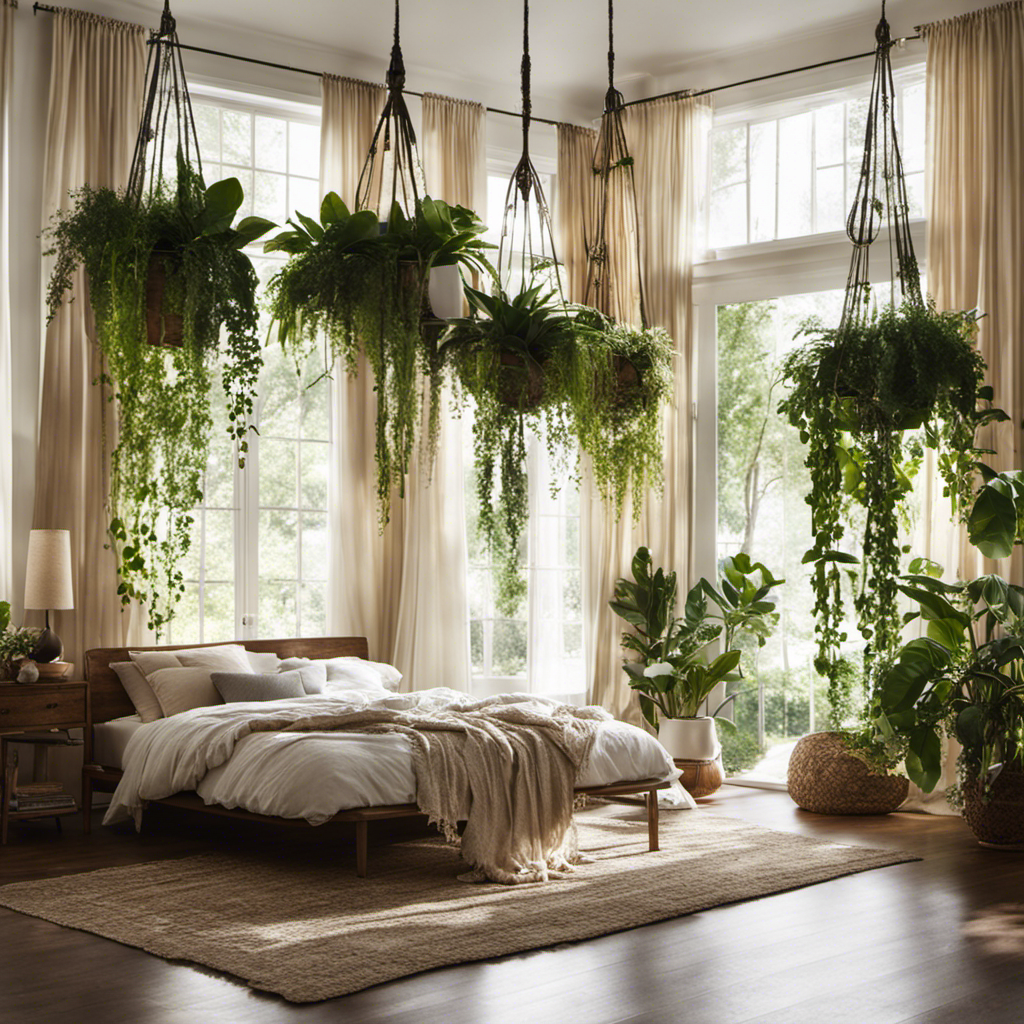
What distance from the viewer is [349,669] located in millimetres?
6727

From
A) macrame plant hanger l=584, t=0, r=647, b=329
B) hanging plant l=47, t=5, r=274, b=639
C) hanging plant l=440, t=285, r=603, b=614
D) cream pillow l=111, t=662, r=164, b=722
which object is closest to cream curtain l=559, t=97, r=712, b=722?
macrame plant hanger l=584, t=0, r=647, b=329

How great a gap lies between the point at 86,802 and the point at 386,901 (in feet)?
7.01

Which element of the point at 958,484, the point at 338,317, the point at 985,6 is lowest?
the point at 958,484

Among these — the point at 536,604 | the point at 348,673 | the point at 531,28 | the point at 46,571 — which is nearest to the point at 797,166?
the point at 531,28

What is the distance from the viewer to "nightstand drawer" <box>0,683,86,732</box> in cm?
575

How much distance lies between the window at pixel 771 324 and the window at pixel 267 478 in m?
2.27

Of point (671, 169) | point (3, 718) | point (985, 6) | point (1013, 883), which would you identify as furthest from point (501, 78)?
point (1013, 883)

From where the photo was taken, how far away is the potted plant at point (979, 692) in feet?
18.1

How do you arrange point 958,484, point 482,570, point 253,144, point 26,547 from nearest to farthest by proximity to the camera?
1. point 958,484
2. point 26,547
3. point 253,144
4. point 482,570

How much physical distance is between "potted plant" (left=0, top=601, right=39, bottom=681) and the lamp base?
3 centimetres

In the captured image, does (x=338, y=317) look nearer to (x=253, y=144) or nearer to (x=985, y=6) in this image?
(x=253, y=144)

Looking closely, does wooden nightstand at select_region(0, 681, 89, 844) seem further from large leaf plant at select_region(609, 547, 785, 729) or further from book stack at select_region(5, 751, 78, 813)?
large leaf plant at select_region(609, 547, 785, 729)

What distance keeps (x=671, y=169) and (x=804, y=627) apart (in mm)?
2778

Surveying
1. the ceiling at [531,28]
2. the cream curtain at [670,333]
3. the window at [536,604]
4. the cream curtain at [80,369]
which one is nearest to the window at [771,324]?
the cream curtain at [670,333]
